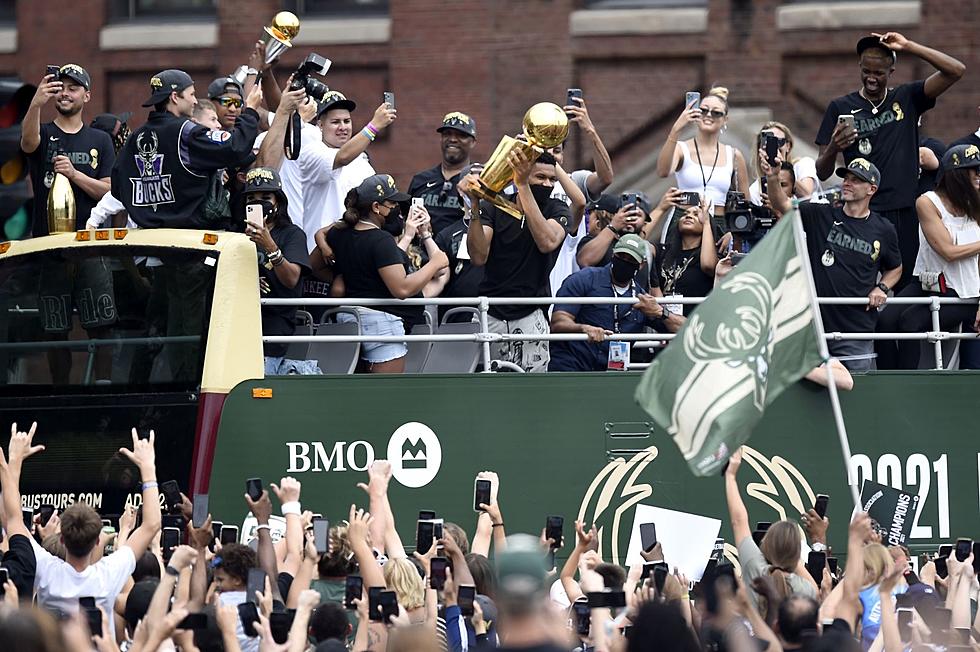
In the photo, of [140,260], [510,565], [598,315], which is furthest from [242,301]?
[510,565]

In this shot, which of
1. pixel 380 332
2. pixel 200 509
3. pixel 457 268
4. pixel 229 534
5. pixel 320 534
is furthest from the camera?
pixel 457 268

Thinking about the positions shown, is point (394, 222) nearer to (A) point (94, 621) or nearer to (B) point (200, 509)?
(B) point (200, 509)

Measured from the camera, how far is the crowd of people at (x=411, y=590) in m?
7.44

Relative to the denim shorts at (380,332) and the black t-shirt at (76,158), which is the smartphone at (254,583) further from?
the black t-shirt at (76,158)

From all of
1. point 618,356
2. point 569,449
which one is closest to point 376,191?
point 618,356

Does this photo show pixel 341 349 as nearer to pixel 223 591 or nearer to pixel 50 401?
pixel 50 401

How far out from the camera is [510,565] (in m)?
5.97

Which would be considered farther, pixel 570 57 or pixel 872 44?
pixel 570 57

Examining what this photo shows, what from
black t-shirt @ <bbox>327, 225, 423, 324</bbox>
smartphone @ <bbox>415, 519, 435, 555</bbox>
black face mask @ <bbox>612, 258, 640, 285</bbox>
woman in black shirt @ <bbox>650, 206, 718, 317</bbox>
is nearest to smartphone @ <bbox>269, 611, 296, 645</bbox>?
smartphone @ <bbox>415, 519, 435, 555</bbox>

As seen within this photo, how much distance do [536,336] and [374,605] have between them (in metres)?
4.72

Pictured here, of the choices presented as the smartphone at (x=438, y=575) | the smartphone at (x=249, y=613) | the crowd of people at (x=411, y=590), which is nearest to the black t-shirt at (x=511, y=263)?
the crowd of people at (x=411, y=590)

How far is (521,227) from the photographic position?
1301 centimetres

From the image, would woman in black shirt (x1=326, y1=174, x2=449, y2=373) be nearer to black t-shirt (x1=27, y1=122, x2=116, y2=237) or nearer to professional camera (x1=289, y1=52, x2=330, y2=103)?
professional camera (x1=289, y1=52, x2=330, y2=103)

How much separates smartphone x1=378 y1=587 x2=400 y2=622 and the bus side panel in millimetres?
4591
